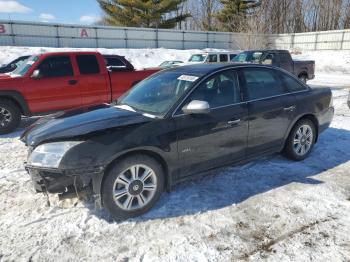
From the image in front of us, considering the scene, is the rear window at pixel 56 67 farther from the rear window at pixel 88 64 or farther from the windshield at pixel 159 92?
the windshield at pixel 159 92

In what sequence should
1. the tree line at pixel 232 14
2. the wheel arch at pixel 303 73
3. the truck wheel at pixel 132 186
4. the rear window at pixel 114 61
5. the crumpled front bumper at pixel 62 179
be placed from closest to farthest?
the crumpled front bumper at pixel 62 179, the truck wheel at pixel 132 186, the rear window at pixel 114 61, the wheel arch at pixel 303 73, the tree line at pixel 232 14

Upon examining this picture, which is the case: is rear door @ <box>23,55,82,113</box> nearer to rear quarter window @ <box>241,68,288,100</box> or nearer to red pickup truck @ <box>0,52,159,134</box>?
red pickup truck @ <box>0,52,159,134</box>

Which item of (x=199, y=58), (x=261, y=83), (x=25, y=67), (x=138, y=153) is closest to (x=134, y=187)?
(x=138, y=153)

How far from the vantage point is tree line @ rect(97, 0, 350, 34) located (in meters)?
37.4

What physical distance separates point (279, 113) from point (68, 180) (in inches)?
120

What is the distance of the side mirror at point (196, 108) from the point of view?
352 cm

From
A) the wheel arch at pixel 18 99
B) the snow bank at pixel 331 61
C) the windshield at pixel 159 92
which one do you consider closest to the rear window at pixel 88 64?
the wheel arch at pixel 18 99

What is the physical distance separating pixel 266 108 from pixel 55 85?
502 cm

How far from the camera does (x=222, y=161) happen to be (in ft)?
13.2

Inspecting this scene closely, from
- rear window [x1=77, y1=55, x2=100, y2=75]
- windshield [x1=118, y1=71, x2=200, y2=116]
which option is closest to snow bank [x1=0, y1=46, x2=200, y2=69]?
rear window [x1=77, y1=55, x2=100, y2=75]

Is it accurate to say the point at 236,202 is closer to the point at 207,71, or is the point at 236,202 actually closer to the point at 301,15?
the point at 207,71

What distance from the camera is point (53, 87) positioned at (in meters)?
7.18

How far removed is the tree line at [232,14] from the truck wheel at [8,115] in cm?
3174

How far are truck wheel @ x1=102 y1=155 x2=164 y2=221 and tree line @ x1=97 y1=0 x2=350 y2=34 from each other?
34267 mm
